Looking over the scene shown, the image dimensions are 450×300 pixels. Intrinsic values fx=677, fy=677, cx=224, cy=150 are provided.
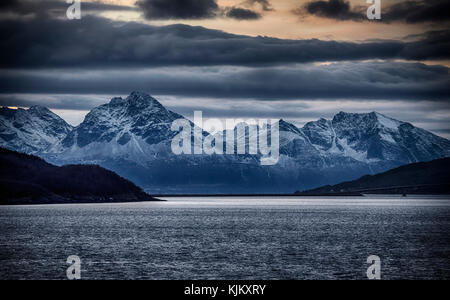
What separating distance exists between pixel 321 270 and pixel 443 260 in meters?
23.8

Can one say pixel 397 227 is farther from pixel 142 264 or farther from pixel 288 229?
pixel 142 264

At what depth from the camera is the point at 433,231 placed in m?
173

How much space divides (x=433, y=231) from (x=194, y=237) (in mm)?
63054

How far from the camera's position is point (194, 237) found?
15500 cm

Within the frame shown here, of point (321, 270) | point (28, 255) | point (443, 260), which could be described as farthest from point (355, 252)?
point (28, 255)

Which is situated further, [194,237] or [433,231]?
[433,231]

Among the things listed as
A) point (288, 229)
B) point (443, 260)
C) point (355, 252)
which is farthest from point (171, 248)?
point (288, 229)

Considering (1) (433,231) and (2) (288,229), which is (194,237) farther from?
(1) (433,231)
